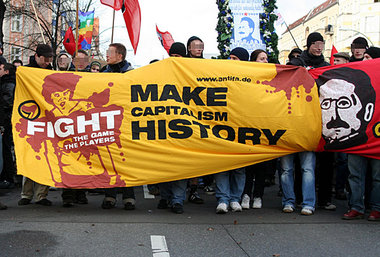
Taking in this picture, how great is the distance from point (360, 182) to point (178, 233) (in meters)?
2.54

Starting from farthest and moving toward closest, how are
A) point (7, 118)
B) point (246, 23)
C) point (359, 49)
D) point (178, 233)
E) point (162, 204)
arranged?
1. point (246, 23)
2. point (7, 118)
3. point (359, 49)
4. point (162, 204)
5. point (178, 233)

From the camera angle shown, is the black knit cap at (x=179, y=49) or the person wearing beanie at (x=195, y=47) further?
the black knit cap at (x=179, y=49)

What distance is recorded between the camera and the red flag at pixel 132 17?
10.9 meters

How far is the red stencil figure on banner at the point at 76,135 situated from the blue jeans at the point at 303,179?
213cm

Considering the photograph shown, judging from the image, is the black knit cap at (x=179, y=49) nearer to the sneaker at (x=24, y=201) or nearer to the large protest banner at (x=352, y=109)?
the large protest banner at (x=352, y=109)

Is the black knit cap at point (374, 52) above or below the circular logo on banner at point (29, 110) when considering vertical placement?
above

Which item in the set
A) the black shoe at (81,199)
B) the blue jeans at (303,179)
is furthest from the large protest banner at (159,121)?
the black shoe at (81,199)

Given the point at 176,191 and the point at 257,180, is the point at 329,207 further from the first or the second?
the point at 176,191

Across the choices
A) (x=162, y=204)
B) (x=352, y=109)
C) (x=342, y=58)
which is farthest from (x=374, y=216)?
(x=342, y=58)

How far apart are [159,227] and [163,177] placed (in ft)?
3.36

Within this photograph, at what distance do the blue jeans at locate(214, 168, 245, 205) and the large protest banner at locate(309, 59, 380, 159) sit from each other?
3.66ft

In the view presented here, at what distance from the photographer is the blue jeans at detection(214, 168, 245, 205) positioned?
6.94m

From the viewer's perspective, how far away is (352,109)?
677 centimetres

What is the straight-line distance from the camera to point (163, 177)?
6.77m
